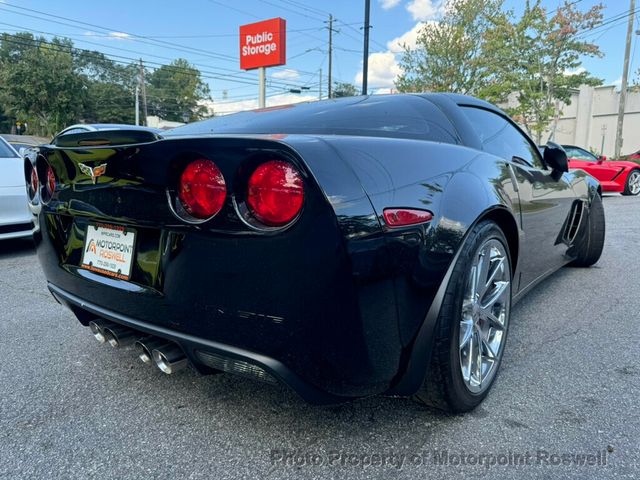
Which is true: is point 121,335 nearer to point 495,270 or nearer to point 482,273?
point 482,273

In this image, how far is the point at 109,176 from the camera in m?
1.60

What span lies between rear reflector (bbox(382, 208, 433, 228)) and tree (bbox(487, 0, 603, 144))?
18.8 m

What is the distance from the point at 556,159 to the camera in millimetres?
3006

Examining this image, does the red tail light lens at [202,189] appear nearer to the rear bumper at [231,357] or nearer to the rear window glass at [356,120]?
the rear bumper at [231,357]

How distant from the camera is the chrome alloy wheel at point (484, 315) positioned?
179 centimetres

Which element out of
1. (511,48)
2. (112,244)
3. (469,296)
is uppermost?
(511,48)

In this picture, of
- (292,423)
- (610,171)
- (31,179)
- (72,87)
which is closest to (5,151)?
(31,179)

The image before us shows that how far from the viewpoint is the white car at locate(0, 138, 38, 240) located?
4.54 metres

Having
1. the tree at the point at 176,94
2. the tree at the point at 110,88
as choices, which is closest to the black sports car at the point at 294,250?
the tree at the point at 110,88

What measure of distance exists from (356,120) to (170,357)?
120cm

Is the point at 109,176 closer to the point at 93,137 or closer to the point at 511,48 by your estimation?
the point at 93,137

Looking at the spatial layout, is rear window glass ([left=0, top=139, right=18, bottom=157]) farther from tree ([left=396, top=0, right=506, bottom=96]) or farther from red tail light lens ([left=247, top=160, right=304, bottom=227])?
tree ([left=396, top=0, right=506, bottom=96])

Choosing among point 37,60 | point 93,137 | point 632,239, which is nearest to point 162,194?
point 93,137

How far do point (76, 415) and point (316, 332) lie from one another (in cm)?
115
